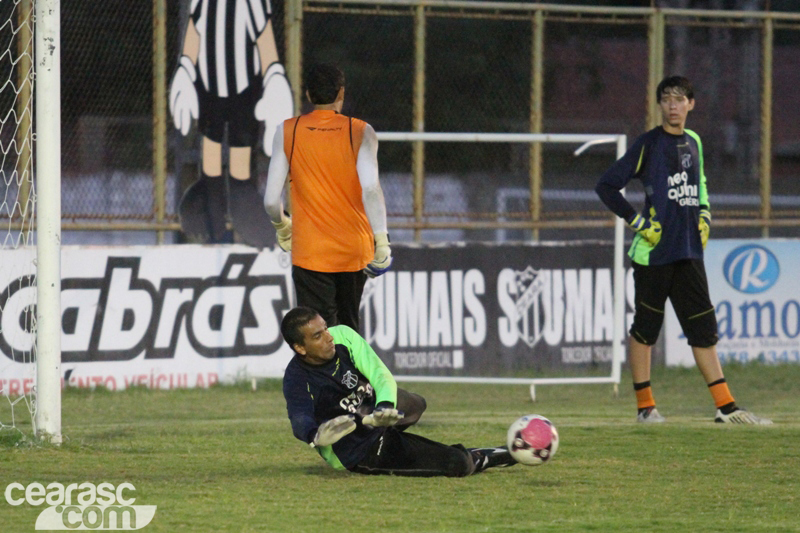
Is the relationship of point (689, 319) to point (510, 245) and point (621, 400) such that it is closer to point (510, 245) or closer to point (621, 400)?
point (621, 400)

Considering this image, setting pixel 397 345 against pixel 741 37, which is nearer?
pixel 397 345

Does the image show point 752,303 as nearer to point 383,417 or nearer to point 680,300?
point 680,300

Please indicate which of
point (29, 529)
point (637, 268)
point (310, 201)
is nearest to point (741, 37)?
point (637, 268)

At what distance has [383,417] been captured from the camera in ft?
18.2

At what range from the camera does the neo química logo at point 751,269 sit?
12.7 metres

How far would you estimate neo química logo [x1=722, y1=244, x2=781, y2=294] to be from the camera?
501 inches

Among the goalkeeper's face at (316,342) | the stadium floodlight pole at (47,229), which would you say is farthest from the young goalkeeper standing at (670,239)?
the stadium floodlight pole at (47,229)

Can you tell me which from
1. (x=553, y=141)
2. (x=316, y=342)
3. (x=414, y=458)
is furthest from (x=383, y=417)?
(x=553, y=141)

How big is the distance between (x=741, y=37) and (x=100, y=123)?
24.0 feet

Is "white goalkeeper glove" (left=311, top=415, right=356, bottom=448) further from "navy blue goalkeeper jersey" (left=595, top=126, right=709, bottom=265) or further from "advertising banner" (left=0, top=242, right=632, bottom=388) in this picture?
"advertising banner" (left=0, top=242, right=632, bottom=388)

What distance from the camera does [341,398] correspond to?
6.12 m

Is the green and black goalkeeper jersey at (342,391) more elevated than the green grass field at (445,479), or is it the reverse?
the green and black goalkeeper jersey at (342,391)

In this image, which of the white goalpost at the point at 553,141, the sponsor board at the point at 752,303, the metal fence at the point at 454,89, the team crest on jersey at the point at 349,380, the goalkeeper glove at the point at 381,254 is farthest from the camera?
the sponsor board at the point at 752,303

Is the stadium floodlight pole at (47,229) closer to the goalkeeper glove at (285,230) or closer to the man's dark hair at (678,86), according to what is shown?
the goalkeeper glove at (285,230)
